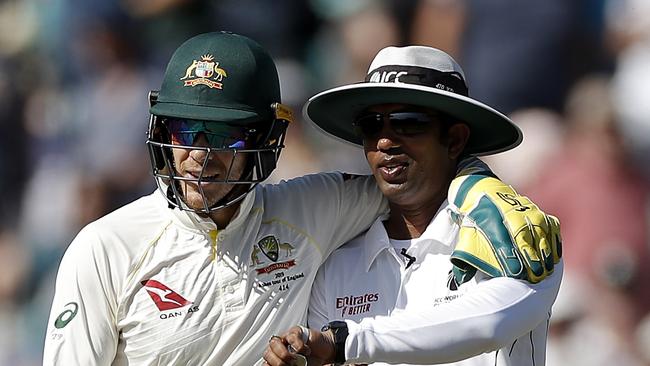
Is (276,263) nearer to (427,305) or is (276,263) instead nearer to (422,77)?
(427,305)

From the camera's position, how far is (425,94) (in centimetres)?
321

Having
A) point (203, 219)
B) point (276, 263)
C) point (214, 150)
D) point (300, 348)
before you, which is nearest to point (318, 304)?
point (276, 263)

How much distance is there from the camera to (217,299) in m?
3.18

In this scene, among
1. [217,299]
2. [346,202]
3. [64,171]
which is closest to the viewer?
[217,299]

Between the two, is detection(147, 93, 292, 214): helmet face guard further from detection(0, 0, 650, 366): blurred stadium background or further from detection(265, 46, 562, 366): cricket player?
detection(0, 0, 650, 366): blurred stadium background

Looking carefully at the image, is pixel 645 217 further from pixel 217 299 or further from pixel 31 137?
pixel 31 137

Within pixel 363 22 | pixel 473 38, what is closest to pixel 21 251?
pixel 363 22

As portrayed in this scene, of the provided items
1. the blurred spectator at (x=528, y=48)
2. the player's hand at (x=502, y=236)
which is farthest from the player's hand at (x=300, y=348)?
the blurred spectator at (x=528, y=48)

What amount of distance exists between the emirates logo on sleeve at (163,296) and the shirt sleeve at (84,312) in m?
0.10

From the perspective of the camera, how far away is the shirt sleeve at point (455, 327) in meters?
2.65

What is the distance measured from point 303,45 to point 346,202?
7.99ft

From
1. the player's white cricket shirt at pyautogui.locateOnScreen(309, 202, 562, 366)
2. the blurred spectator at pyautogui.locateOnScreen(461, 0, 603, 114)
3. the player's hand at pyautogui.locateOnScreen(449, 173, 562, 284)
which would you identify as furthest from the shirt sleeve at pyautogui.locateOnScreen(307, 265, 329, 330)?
the blurred spectator at pyautogui.locateOnScreen(461, 0, 603, 114)

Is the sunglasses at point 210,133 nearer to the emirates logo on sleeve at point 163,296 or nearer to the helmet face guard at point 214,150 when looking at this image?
the helmet face guard at point 214,150

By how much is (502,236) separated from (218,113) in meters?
0.83
